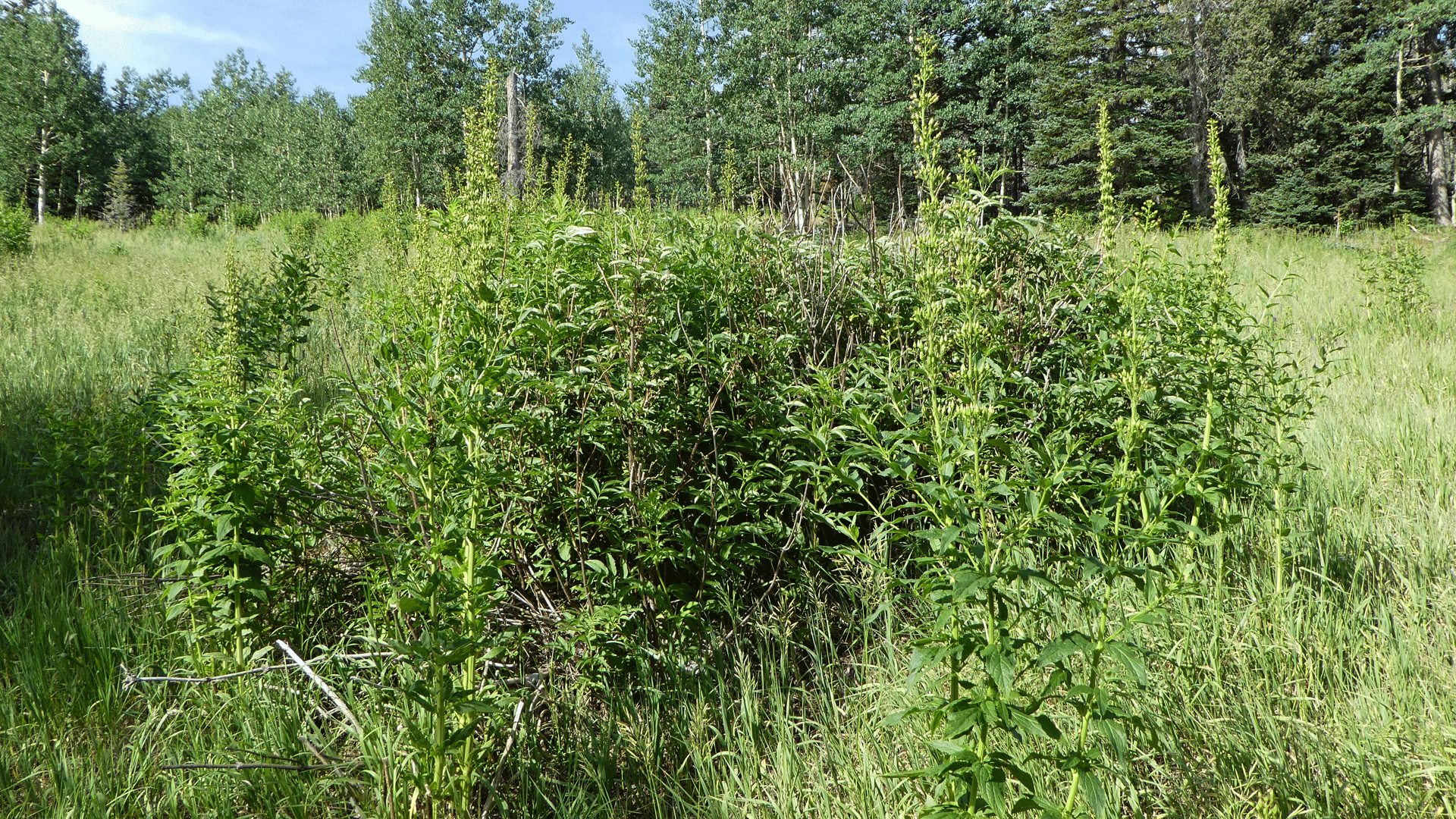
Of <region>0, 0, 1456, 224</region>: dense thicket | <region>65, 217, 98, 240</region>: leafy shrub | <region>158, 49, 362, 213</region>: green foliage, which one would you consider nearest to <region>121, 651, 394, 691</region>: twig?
<region>65, 217, 98, 240</region>: leafy shrub

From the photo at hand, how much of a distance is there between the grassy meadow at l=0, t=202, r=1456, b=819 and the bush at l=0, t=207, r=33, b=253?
10.8m

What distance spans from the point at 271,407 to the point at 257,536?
100cm

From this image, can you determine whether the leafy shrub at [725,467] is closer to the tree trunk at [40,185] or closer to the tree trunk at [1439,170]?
the tree trunk at [1439,170]

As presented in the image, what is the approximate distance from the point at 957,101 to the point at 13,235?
29.9 meters

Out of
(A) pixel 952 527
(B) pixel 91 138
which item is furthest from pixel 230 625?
(B) pixel 91 138

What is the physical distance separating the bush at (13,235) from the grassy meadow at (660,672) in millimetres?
10789

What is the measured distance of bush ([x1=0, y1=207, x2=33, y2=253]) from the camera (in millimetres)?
11000

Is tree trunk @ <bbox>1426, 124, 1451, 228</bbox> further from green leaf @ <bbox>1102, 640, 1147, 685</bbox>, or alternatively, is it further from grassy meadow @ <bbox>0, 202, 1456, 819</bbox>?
green leaf @ <bbox>1102, 640, 1147, 685</bbox>

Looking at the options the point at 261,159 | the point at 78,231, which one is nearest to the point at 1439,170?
the point at 78,231

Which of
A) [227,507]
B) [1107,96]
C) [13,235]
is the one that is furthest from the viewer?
[1107,96]

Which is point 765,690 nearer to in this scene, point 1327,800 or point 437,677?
point 437,677

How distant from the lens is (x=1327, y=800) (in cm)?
168

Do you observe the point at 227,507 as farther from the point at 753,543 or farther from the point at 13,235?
the point at 13,235

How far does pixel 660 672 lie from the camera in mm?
2529
